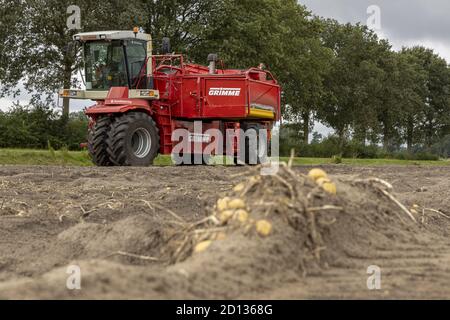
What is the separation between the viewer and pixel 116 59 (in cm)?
1969

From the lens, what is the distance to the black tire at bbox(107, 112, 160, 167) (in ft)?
57.6

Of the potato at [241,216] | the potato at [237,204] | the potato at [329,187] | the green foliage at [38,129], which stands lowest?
the potato at [241,216]

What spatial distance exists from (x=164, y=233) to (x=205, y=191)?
5263 millimetres

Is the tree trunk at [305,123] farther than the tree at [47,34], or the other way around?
the tree trunk at [305,123]

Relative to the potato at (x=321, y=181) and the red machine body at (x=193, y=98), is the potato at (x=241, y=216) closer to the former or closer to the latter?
the potato at (x=321, y=181)

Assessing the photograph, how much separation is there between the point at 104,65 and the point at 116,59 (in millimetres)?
434

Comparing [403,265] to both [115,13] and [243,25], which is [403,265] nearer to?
[115,13]

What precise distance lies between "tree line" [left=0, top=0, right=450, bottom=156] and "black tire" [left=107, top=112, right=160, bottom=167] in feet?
9.59

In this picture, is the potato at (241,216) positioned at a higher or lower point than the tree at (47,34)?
lower

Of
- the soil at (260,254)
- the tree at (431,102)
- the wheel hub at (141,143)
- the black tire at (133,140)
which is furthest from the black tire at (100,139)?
the tree at (431,102)

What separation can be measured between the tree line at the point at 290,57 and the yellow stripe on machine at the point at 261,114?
18.1 feet

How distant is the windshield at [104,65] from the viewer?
19.6 m
